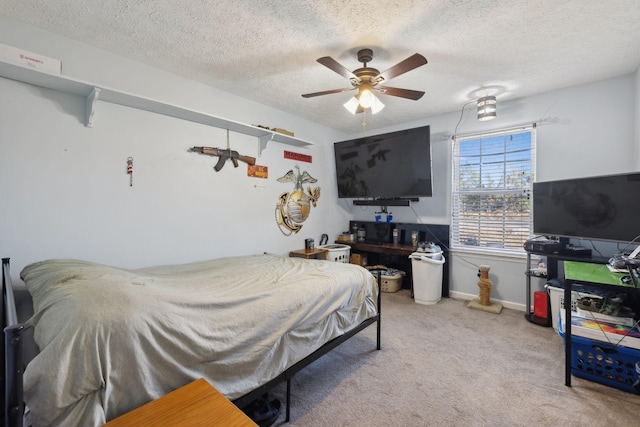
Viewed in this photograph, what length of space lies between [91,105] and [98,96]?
0.09 m

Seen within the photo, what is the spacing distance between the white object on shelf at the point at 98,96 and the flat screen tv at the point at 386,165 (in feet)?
5.39

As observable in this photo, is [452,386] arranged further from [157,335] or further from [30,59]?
[30,59]

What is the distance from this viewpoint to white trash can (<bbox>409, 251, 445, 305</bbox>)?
11.9 ft

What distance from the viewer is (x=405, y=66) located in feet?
6.81

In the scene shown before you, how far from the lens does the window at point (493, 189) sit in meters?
3.48

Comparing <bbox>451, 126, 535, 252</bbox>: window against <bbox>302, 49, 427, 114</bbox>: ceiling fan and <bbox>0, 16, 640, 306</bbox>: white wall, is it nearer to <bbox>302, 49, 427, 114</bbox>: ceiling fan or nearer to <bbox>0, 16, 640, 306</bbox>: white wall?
<bbox>0, 16, 640, 306</bbox>: white wall

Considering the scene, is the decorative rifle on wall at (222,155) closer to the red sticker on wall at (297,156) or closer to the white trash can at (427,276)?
the red sticker on wall at (297,156)

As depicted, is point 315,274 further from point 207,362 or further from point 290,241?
point 290,241

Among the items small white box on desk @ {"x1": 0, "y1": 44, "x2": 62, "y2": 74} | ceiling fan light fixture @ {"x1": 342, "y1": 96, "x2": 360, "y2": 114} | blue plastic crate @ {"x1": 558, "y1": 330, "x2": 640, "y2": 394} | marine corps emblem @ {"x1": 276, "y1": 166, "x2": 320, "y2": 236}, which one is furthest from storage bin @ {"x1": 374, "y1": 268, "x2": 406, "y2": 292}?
small white box on desk @ {"x1": 0, "y1": 44, "x2": 62, "y2": 74}

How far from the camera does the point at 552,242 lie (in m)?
2.95

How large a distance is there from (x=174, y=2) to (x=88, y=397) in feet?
7.11

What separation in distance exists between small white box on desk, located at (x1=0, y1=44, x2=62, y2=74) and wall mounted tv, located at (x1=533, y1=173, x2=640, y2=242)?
447 cm

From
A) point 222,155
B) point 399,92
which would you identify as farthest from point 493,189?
point 222,155

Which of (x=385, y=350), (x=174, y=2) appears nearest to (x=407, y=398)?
(x=385, y=350)
